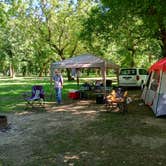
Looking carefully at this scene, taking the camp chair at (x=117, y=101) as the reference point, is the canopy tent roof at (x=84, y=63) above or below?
above

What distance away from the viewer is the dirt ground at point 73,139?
5562mm

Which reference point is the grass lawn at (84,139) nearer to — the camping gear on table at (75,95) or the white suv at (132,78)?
the camping gear on table at (75,95)

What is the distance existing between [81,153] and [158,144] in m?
1.77

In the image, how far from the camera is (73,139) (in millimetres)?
6949

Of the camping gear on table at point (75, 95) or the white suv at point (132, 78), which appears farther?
the white suv at point (132, 78)

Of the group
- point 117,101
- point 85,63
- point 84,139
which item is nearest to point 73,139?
point 84,139

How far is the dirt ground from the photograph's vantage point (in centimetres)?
556

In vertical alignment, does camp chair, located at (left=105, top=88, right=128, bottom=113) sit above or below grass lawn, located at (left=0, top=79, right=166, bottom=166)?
above

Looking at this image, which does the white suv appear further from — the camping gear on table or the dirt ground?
the dirt ground

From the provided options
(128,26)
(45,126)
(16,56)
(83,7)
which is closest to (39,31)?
(83,7)

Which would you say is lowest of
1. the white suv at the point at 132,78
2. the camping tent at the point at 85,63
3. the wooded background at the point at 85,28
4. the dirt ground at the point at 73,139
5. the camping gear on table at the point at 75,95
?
the dirt ground at the point at 73,139

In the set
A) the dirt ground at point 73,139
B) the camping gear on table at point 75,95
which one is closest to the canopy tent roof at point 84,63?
the camping gear on table at point 75,95

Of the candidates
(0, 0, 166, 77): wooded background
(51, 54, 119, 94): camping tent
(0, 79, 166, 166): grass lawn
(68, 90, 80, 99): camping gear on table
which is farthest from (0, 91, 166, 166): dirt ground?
(68, 90, 80, 99): camping gear on table

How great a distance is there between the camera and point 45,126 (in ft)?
27.7
